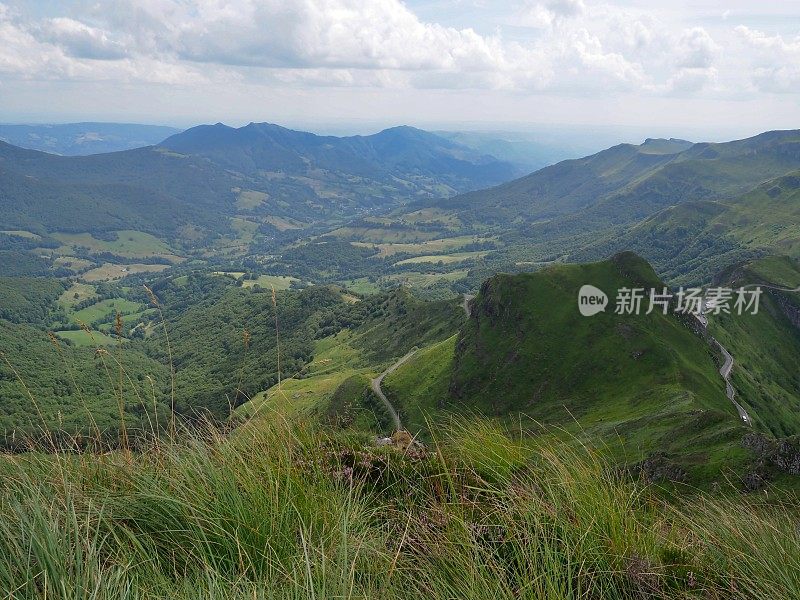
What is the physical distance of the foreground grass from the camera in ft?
15.7

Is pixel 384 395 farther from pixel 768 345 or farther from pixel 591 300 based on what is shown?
pixel 768 345

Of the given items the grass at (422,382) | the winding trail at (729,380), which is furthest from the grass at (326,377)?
the winding trail at (729,380)

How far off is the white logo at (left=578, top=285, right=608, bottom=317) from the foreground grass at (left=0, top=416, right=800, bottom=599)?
114809mm

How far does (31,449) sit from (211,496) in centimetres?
398

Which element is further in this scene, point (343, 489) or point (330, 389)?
point (330, 389)

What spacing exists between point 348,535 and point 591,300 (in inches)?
4783

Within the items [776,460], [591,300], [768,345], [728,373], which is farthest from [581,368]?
[768,345]

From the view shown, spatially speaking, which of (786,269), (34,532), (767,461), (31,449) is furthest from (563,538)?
(786,269)

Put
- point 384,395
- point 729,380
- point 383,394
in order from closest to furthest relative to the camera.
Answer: point 729,380 → point 384,395 → point 383,394

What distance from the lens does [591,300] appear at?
119m

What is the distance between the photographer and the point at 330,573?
187 inches

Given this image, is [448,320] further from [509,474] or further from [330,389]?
[509,474]

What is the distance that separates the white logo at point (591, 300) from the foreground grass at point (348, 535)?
377 feet

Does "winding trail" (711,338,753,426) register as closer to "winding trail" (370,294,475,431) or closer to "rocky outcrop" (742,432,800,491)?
"rocky outcrop" (742,432,800,491)
